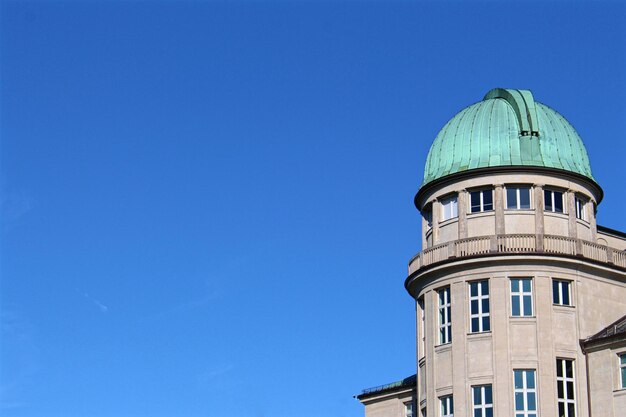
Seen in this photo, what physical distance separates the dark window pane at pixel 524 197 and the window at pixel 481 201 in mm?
1414

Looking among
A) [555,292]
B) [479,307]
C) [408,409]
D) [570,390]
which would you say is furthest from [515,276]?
[408,409]

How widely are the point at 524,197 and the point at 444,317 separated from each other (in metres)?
6.87

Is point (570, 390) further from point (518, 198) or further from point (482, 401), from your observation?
point (518, 198)

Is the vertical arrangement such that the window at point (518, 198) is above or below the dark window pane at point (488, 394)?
above

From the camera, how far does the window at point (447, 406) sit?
61125mm

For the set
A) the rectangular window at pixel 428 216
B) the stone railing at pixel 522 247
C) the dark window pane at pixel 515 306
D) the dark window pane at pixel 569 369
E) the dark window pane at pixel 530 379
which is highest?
the rectangular window at pixel 428 216

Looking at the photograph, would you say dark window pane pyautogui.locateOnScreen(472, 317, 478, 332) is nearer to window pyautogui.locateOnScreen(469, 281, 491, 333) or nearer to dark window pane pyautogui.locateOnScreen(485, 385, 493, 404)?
window pyautogui.locateOnScreen(469, 281, 491, 333)

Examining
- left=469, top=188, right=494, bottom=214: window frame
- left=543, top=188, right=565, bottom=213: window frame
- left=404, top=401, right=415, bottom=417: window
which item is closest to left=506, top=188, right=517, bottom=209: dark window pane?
left=469, top=188, right=494, bottom=214: window frame

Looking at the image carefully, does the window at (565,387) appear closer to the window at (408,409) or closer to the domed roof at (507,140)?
the domed roof at (507,140)

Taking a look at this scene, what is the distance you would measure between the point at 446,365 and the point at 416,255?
20.0ft

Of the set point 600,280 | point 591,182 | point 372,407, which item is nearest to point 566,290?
point 600,280

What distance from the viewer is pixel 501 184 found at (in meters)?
62.9

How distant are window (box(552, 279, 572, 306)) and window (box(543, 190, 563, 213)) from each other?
3706 mm

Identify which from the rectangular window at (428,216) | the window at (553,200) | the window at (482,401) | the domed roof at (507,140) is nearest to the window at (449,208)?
the rectangular window at (428,216)
